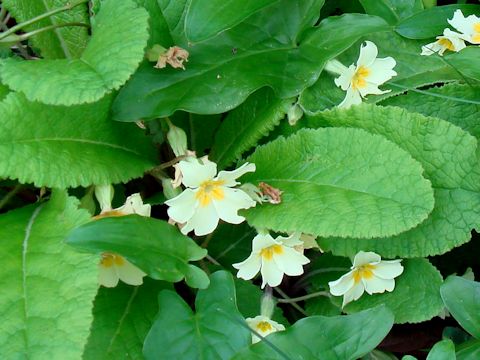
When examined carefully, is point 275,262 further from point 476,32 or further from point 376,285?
point 476,32

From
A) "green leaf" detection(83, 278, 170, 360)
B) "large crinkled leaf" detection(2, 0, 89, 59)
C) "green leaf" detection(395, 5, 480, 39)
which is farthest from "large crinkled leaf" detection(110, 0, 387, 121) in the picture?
"green leaf" detection(83, 278, 170, 360)

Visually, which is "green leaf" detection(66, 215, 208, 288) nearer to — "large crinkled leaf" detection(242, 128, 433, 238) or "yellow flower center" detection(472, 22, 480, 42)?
"large crinkled leaf" detection(242, 128, 433, 238)

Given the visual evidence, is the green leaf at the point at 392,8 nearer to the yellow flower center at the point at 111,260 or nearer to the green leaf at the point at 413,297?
the green leaf at the point at 413,297

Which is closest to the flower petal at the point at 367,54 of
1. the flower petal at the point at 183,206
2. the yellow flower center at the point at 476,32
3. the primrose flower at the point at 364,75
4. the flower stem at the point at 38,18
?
the primrose flower at the point at 364,75

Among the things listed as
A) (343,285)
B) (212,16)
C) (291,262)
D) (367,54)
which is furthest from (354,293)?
(212,16)

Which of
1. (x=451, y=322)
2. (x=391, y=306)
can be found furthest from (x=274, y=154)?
(x=451, y=322)
